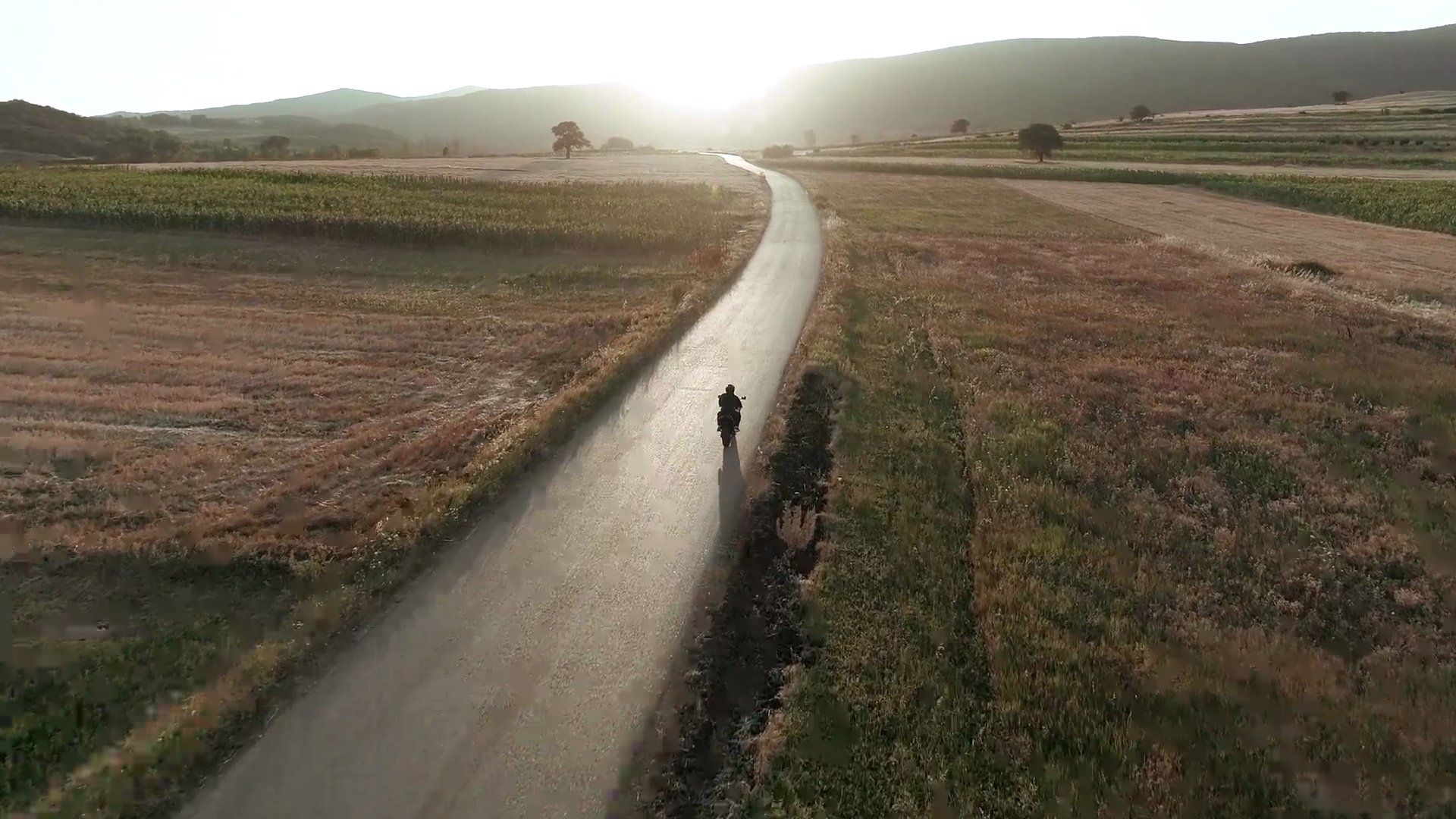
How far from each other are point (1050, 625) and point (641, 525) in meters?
5.14

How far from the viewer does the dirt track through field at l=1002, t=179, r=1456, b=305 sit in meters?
27.5

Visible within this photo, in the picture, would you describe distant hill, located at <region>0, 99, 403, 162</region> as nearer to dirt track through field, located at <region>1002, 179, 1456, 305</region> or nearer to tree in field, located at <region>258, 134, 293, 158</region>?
tree in field, located at <region>258, 134, 293, 158</region>

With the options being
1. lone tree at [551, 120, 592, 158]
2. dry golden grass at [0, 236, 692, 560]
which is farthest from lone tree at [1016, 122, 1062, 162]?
dry golden grass at [0, 236, 692, 560]

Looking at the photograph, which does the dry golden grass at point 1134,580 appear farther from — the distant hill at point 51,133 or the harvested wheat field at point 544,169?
the distant hill at point 51,133

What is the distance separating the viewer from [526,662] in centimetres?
778

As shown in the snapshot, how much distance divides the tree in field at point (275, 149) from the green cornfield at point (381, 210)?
1880 inches

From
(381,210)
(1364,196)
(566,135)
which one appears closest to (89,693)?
(381,210)

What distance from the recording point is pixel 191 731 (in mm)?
6734

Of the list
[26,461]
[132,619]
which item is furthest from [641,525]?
[26,461]

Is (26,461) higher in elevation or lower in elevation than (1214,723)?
higher

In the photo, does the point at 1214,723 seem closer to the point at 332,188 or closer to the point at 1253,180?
the point at 332,188

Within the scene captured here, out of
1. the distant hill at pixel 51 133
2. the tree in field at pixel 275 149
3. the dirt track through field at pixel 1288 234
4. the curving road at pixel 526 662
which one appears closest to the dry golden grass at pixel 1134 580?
the curving road at pixel 526 662

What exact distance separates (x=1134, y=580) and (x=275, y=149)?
402 ft

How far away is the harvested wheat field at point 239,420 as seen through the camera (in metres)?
7.69
